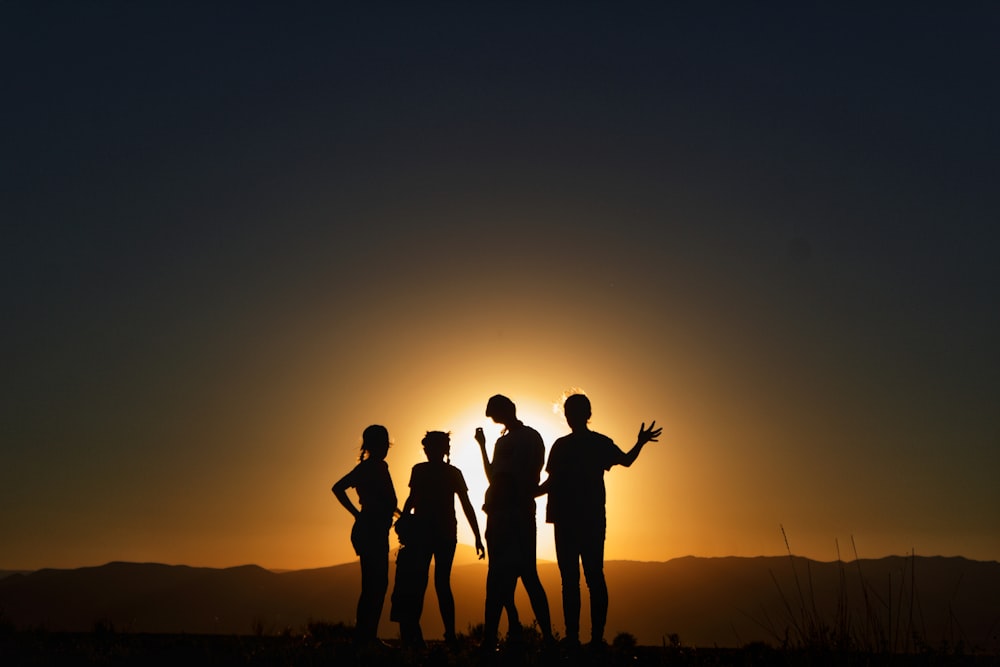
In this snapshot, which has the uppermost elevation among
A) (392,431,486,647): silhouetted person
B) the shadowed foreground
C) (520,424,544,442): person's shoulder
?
(520,424,544,442): person's shoulder

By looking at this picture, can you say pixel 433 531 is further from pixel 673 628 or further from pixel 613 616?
pixel 613 616

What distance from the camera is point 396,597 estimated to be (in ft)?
32.0

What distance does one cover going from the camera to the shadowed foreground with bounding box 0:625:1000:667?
7828 mm

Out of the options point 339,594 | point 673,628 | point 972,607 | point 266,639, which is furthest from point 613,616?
point 266,639

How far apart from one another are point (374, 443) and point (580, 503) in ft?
7.24

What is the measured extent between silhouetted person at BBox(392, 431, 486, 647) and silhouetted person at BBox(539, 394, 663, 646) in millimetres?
1071

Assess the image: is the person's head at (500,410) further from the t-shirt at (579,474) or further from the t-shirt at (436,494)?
the t-shirt at (436,494)

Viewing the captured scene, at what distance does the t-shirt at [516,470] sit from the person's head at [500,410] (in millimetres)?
120

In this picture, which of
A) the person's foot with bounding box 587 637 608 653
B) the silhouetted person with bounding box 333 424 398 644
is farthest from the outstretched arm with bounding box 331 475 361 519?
the person's foot with bounding box 587 637 608 653

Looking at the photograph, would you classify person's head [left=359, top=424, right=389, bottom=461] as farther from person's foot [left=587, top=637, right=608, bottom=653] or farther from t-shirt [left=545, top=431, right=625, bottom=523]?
person's foot [left=587, top=637, right=608, bottom=653]

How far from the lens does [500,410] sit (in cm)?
919

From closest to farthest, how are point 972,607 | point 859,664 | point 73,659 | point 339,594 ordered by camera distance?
1. point 859,664
2. point 73,659
3. point 972,607
4. point 339,594

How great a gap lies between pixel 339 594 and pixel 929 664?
19972cm

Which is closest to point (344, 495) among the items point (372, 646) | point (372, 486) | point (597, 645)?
point (372, 486)
